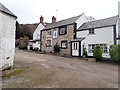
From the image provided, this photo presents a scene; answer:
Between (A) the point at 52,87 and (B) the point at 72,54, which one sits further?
(B) the point at 72,54

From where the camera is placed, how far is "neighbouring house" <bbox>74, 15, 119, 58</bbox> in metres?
15.6

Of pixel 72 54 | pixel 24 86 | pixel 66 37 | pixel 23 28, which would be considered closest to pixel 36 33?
pixel 23 28

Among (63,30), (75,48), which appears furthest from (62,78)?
(63,30)

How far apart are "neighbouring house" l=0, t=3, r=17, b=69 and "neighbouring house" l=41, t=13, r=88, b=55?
41.6 ft

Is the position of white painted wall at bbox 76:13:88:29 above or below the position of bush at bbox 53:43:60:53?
above

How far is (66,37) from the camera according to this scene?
867 inches

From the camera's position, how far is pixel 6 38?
921 cm

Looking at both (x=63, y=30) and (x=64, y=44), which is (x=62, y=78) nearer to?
(x=64, y=44)

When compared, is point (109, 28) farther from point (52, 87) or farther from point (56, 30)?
point (52, 87)

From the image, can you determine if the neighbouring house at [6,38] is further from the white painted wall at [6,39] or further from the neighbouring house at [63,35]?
the neighbouring house at [63,35]

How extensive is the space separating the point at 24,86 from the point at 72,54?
1536 centimetres

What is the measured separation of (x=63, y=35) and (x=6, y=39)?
48.1 ft

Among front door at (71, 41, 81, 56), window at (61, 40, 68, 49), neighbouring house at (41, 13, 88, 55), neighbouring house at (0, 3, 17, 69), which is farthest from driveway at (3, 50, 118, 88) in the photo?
window at (61, 40, 68, 49)

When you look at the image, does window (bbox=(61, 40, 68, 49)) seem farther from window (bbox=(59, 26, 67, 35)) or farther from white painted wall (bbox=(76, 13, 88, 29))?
white painted wall (bbox=(76, 13, 88, 29))
